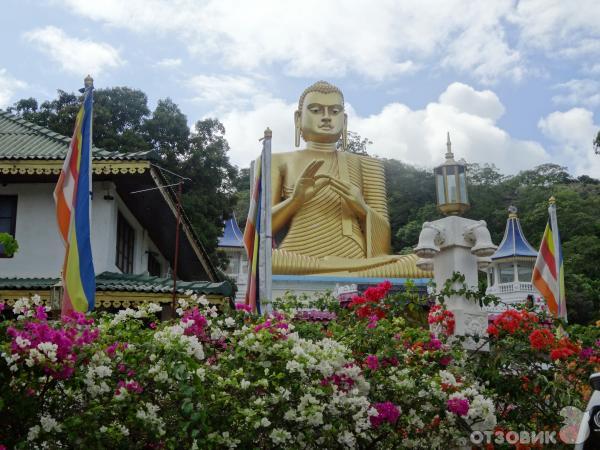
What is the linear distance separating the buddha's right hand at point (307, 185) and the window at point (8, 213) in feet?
18.8

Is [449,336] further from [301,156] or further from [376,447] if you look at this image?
[301,156]

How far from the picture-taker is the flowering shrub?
194 inches

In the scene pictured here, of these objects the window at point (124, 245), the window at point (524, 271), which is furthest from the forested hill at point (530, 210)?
the window at point (124, 245)

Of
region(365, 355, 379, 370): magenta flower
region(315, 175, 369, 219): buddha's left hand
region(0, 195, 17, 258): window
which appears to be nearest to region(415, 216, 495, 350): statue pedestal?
region(365, 355, 379, 370): magenta flower

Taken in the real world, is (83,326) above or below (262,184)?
below

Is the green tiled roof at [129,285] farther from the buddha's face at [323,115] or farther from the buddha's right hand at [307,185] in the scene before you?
the buddha's face at [323,115]

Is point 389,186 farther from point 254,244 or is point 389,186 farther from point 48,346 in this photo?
point 48,346

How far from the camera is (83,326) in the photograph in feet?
18.2

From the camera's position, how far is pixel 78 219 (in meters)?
8.62

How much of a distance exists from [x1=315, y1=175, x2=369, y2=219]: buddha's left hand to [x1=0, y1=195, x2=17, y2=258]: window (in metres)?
6.99

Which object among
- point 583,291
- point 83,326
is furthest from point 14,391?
point 583,291

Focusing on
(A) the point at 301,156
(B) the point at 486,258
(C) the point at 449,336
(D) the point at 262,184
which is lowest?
(C) the point at 449,336

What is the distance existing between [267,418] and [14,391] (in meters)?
1.64

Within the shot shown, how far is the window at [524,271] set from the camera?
3566 cm
